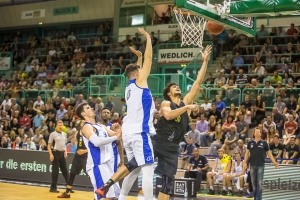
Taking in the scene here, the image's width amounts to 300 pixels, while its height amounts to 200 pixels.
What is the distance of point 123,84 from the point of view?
72.8 feet

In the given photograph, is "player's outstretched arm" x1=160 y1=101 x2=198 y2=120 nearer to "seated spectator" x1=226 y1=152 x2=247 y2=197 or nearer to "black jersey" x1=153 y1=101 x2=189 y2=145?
"black jersey" x1=153 y1=101 x2=189 y2=145

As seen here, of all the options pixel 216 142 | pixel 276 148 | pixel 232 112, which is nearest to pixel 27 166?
pixel 216 142

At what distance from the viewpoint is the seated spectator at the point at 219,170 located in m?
16.2

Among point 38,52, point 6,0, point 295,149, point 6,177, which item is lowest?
point 6,177

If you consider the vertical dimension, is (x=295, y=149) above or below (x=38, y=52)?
below

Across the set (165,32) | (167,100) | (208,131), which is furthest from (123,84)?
(167,100)

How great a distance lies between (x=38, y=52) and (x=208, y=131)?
1683 cm

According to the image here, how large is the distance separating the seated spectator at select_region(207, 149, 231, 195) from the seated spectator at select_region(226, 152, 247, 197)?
165mm

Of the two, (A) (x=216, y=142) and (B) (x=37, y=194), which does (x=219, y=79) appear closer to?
(A) (x=216, y=142)

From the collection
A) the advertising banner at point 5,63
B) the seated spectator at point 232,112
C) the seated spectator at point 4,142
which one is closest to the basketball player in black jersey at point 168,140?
the seated spectator at point 232,112

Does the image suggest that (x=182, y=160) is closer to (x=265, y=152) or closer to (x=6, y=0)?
(x=265, y=152)

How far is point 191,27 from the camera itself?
12953 millimetres

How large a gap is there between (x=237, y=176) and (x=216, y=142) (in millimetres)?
2113

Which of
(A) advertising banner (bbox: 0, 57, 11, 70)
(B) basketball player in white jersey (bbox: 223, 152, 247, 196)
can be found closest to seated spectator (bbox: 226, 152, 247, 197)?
(B) basketball player in white jersey (bbox: 223, 152, 247, 196)
